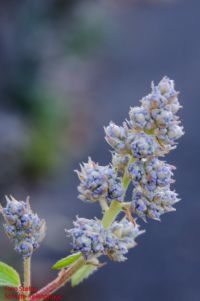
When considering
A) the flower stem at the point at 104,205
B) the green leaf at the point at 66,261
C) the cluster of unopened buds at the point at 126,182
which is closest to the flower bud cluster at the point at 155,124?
the cluster of unopened buds at the point at 126,182

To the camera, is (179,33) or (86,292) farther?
(179,33)

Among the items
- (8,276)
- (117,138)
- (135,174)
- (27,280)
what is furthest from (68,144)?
(135,174)

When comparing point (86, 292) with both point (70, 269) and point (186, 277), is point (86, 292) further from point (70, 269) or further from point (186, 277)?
point (70, 269)

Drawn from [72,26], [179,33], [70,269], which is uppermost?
[179,33]

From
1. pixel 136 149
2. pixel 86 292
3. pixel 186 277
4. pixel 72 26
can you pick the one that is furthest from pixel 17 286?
pixel 72 26

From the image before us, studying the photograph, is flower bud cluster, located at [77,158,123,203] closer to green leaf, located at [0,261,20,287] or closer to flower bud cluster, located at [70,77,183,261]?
flower bud cluster, located at [70,77,183,261]

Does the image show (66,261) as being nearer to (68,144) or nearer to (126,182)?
(126,182)
